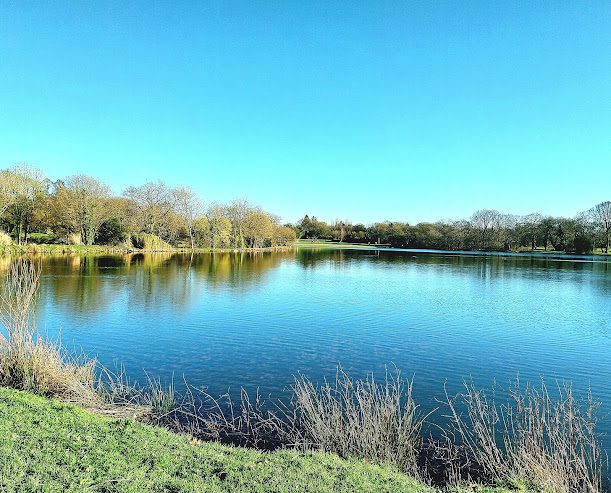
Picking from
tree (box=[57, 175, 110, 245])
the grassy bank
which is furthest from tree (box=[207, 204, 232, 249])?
tree (box=[57, 175, 110, 245])

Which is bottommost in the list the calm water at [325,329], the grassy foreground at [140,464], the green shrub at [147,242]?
the calm water at [325,329]

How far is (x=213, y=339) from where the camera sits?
1705 cm

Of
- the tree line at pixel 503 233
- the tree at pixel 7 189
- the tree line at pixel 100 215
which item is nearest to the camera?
the tree at pixel 7 189

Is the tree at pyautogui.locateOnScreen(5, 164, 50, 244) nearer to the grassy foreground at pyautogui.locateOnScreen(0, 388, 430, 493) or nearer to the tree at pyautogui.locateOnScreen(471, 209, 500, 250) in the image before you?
the grassy foreground at pyautogui.locateOnScreen(0, 388, 430, 493)

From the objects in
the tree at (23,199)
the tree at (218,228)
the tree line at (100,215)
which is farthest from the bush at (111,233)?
the tree at (218,228)

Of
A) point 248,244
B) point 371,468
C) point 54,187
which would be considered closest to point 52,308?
point 371,468

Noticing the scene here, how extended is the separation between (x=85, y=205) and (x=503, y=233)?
9279cm

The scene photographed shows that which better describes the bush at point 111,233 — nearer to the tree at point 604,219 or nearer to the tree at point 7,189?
the tree at point 7,189

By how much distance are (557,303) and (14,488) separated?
101 ft

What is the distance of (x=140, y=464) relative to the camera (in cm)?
603

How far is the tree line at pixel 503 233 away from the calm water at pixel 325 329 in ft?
226

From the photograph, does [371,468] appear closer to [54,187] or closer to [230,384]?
[230,384]

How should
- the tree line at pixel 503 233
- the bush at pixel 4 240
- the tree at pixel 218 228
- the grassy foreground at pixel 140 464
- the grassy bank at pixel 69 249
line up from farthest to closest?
the tree line at pixel 503 233 → the tree at pixel 218 228 → the grassy bank at pixel 69 249 → the bush at pixel 4 240 → the grassy foreground at pixel 140 464

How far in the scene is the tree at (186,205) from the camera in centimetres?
7969
